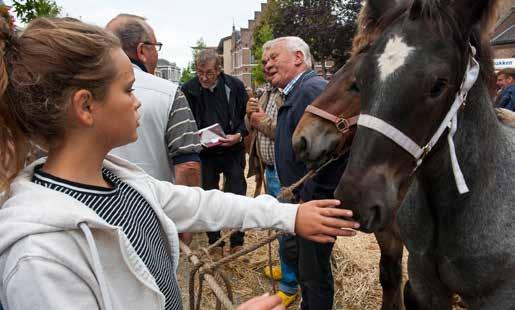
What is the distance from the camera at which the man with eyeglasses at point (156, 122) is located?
2.49 m

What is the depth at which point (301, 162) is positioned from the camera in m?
2.86

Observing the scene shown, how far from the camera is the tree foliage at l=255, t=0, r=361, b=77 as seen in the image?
25.8 m

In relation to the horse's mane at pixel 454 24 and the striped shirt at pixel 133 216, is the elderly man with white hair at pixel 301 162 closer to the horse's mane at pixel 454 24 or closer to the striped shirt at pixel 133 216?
the horse's mane at pixel 454 24

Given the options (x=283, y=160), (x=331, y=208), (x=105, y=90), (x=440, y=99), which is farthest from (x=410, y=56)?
(x=283, y=160)

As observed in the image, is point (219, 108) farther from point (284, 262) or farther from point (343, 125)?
point (343, 125)

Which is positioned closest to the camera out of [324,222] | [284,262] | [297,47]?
[324,222]

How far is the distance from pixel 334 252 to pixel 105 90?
3.71 meters

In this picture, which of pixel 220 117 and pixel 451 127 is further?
pixel 220 117

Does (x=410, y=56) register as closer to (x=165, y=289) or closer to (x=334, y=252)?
(x=165, y=289)

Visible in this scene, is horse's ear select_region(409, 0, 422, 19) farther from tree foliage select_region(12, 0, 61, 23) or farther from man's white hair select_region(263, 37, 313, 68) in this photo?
tree foliage select_region(12, 0, 61, 23)

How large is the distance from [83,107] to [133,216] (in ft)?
1.15

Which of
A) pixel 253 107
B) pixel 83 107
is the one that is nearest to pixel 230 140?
pixel 253 107

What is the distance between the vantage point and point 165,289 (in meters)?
1.25

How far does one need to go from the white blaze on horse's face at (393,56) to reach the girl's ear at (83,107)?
3.35 ft
